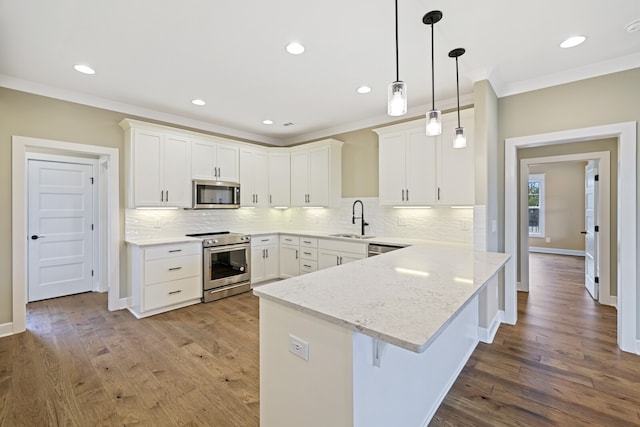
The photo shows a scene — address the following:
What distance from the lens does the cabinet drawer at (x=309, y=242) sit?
446 cm

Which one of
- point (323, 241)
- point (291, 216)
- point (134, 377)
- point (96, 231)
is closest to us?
point (134, 377)

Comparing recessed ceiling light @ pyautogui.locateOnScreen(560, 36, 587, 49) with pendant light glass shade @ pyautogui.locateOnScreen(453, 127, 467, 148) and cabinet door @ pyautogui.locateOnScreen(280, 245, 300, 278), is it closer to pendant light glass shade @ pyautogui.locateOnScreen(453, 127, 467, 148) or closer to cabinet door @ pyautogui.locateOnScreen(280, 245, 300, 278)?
pendant light glass shade @ pyautogui.locateOnScreen(453, 127, 467, 148)

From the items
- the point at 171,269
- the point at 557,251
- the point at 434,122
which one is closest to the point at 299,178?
the point at 171,269

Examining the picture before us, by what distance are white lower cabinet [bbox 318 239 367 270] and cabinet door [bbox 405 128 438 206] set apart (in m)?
0.92

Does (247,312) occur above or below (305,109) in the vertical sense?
below

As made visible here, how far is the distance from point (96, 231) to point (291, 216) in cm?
325

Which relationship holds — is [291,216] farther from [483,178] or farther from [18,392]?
[18,392]

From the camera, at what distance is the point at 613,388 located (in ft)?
7.00

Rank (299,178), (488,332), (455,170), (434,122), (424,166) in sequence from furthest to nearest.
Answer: (299,178), (424,166), (455,170), (488,332), (434,122)

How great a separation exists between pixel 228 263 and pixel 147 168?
1.70 meters

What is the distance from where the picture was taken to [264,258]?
15.7 feet

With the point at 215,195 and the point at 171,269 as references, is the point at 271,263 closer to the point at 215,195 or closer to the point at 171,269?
the point at 215,195

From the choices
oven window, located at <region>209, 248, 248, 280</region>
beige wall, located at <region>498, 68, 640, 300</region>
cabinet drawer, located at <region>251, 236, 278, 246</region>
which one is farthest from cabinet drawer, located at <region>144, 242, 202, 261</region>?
beige wall, located at <region>498, 68, 640, 300</region>

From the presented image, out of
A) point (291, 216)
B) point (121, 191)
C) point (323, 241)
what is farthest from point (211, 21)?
point (291, 216)
